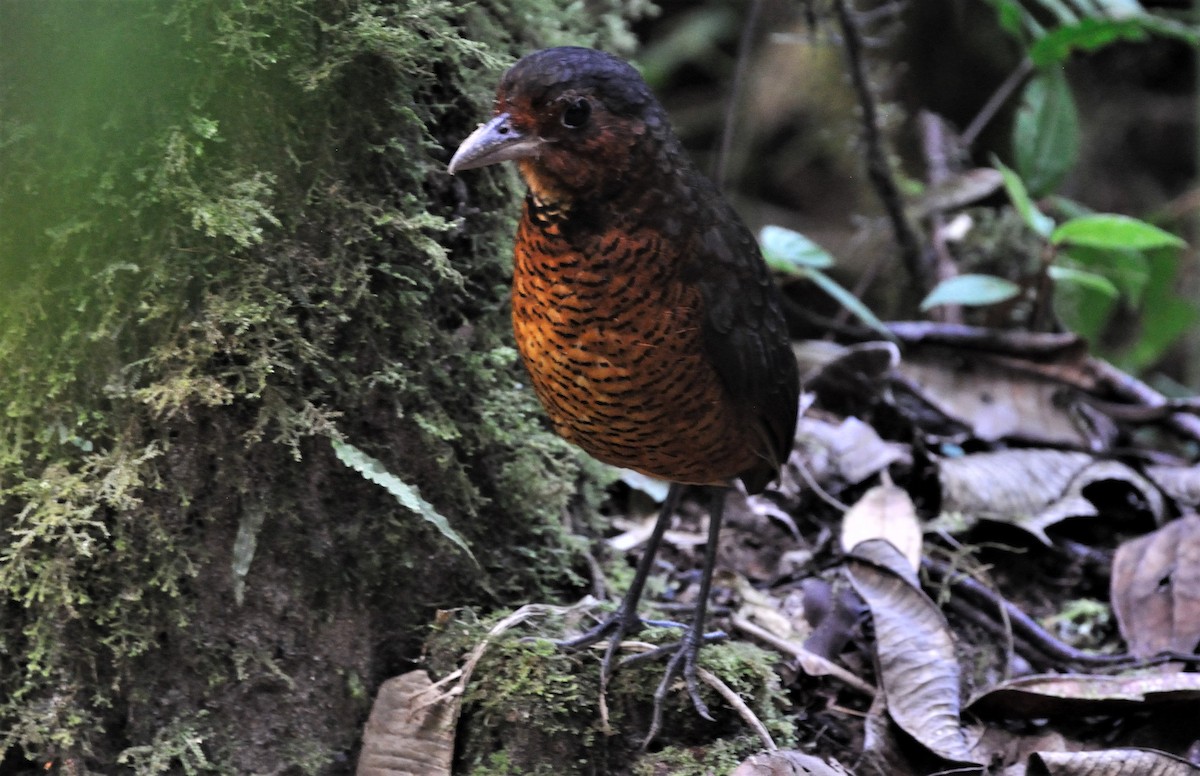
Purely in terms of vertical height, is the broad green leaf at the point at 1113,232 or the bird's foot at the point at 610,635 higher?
the broad green leaf at the point at 1113,232

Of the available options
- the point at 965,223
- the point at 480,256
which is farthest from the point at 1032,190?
the point at 480,256

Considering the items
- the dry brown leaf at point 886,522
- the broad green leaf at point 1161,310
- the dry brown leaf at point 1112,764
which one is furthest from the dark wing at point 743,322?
the broad green leaf at point 1161,310

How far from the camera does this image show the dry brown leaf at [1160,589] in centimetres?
297

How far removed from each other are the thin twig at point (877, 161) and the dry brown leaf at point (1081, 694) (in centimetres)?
254

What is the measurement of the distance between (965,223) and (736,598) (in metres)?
2.85

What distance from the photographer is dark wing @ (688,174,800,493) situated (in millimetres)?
2408

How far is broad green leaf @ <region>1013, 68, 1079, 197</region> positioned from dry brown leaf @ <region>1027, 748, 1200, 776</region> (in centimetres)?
300

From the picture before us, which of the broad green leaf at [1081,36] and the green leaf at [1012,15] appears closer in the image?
the broad green leaf at [1081,36]

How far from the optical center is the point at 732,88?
16.6 ft

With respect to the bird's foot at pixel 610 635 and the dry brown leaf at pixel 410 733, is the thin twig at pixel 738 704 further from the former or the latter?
the dry brown leaf at pixel 410 733

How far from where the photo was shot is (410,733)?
2406mm

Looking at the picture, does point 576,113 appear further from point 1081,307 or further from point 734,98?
point 1081,307

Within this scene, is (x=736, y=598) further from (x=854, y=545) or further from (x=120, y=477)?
(x=120, y=477)

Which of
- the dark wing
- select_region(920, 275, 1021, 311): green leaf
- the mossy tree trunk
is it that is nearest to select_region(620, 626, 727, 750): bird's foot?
the dark wing
